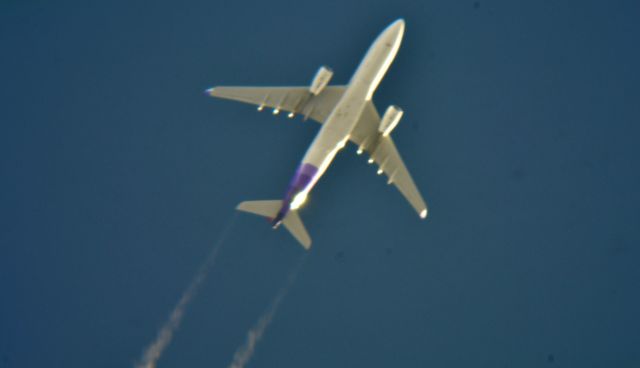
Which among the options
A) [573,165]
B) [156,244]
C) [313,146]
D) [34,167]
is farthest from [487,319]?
[34,167]

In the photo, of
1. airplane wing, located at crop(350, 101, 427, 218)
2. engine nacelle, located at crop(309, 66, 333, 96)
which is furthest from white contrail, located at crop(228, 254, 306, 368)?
engine nacelle, located at crop(309, 66, 333, 96)

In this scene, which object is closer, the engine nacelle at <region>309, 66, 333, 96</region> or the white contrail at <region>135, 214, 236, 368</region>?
the engine nacelle at <region>309, 66, 333, 96</region>

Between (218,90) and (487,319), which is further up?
(218,90)

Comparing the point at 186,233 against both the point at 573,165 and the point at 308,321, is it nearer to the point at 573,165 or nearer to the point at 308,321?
the point at 308,321

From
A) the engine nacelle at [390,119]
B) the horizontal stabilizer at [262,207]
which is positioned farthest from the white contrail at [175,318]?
the engine nacelle at [390,119]

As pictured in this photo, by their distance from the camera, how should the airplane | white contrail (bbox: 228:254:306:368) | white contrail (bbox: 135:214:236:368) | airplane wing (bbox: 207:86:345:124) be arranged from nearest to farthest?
the airplane → airplane wing (bbox: 207:86:345:124) → white contrail (bbox: 228:254:306:368) → white contrail (bbox: 135:214:236:368)

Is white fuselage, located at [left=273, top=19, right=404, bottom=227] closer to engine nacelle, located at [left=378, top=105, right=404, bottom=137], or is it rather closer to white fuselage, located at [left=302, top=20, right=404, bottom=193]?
white fuselage, located at [left=302, top=20, right=404, bottom=193]

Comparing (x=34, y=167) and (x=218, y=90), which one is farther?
(x=34, y=167)
